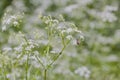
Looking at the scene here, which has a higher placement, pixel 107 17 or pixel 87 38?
pixel 107 17

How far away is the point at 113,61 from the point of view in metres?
3.85

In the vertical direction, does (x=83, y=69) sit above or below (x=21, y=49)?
below

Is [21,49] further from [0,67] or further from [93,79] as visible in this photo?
[93,79]

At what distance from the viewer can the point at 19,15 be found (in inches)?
77.8

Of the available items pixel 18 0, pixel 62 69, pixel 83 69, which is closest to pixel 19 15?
pixel 83 69

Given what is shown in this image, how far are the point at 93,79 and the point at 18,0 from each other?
4.11 ft

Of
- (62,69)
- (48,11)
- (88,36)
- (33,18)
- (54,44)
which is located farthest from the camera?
(48,11)

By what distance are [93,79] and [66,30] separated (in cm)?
141

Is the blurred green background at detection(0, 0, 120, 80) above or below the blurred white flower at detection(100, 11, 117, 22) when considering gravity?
below

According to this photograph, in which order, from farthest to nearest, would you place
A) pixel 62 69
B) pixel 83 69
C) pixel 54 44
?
pixel 62 69, pixel 83 69, pixel 54 44

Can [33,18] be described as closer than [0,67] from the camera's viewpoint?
No

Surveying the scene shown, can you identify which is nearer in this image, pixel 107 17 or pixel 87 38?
pixel 107 17

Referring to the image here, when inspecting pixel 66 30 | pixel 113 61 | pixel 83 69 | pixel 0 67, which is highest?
pixel 66 30

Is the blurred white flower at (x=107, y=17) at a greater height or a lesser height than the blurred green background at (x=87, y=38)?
greater
